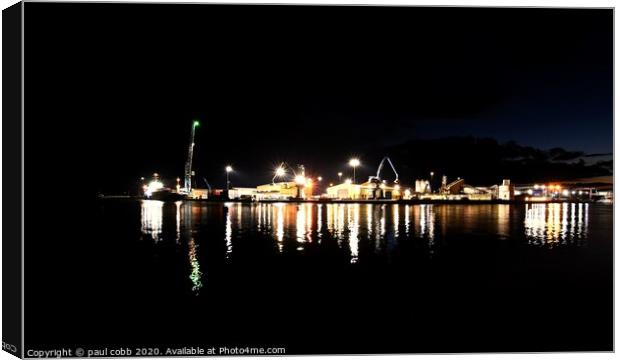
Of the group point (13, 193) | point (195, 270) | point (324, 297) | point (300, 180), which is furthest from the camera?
point (300, 180)

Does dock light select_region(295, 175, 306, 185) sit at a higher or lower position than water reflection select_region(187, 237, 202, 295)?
higher

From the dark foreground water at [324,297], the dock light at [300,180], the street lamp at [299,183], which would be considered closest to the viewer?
the dark foreground water at [324,297]

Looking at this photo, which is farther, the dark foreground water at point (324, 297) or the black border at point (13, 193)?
the black border at point (13, 193)

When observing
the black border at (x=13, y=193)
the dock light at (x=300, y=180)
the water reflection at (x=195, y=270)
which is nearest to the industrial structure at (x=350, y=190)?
the dock light at (x=300, y=180)

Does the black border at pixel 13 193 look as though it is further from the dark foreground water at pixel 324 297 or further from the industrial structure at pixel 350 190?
the industrial structure at pixel 350 190

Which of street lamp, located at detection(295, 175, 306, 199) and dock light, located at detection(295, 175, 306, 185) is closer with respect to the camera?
dock light, located at detection(295, 175, 306, 185)

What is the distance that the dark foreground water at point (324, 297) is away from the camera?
806cm

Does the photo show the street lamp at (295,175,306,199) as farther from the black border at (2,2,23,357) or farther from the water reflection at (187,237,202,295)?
the black border at (2,2,23,357)

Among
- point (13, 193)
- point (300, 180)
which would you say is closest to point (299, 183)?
point (300, 180)

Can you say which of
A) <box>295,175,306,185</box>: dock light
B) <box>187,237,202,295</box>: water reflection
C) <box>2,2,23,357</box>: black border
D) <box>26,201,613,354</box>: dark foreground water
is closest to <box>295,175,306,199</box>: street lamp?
<box>295,175,306,185</box>: dock light

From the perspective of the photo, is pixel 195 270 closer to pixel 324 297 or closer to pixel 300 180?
pixel 324 297

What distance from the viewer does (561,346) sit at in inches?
329

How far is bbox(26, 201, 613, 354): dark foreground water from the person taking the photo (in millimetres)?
8062

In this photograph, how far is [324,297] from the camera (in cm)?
947
